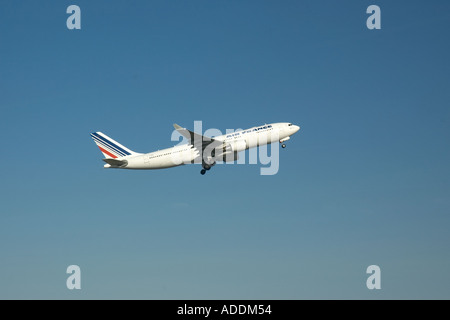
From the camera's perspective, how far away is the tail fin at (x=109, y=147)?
9600 centimetres

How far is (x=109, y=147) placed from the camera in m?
97.5

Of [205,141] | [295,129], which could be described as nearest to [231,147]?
[205,141]

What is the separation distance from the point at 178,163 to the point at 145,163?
5509 millimetres

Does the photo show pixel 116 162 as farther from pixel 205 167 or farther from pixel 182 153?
pixel 205 167

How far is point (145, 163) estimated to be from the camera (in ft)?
303

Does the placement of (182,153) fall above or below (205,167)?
above

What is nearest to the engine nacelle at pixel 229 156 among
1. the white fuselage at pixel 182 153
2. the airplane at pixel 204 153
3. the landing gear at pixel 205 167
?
the airplane at pixel 204 153

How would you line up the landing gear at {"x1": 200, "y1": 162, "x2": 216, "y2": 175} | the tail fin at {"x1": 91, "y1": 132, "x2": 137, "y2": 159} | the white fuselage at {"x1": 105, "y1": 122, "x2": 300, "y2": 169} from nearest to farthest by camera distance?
the white fuselage at {"x1": 105, "y1": 122, "x2": 300, "y2": 169}
the landing gear at {"x1": 200, "y1": 162, "x2": 216, "y2": 175}
the tail fin at {"x1": 91, "y1": 132, "x2": 137, "y2": 159}

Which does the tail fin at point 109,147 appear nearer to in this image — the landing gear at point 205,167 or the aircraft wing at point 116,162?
the aircraft wing at point 116,162

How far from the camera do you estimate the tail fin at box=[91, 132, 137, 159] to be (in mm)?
96000

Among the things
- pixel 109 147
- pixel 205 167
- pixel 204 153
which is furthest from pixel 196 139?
pixel 109 147

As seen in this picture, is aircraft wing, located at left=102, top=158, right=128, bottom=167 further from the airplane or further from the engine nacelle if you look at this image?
the engine nacelle

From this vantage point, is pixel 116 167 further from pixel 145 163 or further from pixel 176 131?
pixel 176 131

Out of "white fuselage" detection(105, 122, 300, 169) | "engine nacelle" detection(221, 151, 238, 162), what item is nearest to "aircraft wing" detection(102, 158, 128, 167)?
"white fuselage" detection(105, 122, 300, 169)
